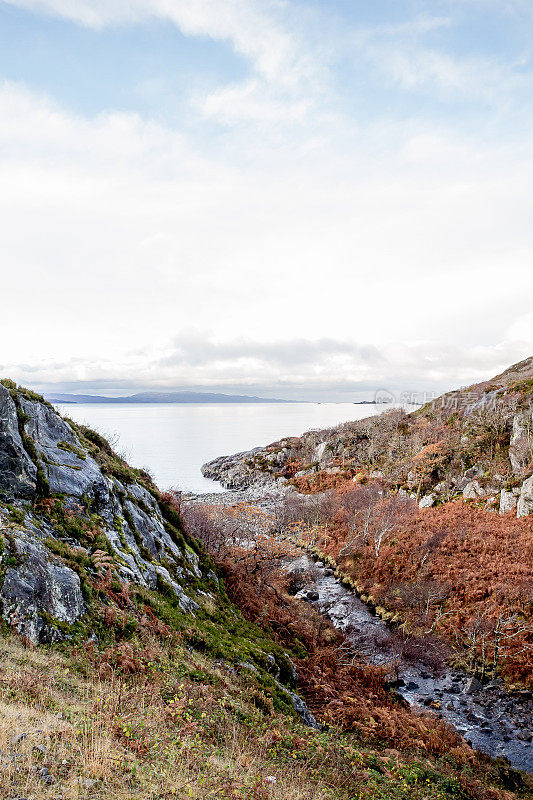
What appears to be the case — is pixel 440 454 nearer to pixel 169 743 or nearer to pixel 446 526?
pixel 446 526

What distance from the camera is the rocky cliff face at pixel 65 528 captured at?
28.3 feet

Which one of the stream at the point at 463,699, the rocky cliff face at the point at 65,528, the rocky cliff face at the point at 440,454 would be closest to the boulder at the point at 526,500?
the rocky cliff face at the point at 440,454

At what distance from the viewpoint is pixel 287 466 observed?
68.8m

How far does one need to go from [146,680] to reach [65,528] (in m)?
4.96

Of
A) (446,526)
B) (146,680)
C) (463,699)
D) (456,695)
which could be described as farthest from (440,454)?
(146,680)

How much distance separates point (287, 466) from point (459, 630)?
48137mm

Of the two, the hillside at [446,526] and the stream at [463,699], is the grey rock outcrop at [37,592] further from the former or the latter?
the hillside at [446,526]

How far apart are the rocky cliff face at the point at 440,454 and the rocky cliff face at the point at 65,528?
25.3 metres

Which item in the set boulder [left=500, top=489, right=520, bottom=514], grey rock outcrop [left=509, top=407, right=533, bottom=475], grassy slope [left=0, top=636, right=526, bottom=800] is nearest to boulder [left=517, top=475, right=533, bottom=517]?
boulder [left=500, top=489, right=520, bottom=514]

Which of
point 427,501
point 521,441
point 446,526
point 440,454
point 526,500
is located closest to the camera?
point 526,500

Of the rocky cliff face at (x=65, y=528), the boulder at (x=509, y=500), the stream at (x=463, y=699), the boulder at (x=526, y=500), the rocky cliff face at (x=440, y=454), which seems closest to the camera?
the rocky cliff face at (x=65, y=528)

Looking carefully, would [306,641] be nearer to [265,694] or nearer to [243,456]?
[265,694]

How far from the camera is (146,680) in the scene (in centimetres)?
841

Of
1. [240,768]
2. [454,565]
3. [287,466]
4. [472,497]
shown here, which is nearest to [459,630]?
[454,565]
